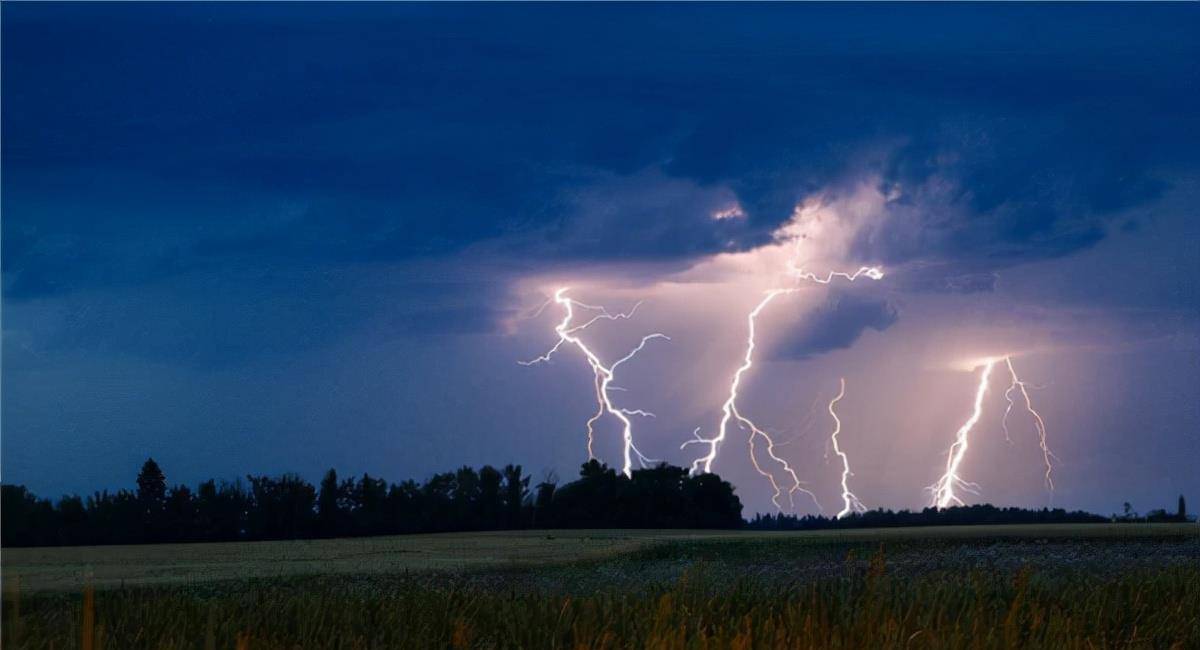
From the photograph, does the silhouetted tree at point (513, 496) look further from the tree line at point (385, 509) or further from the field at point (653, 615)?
the field at point (653, 615)

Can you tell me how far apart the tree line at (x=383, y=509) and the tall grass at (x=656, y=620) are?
15.5 m

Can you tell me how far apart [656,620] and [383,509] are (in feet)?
97.3

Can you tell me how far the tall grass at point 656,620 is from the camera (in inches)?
230

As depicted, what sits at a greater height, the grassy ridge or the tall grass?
the tall grass

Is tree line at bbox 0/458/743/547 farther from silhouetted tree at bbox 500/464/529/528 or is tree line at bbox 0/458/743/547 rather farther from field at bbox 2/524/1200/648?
field at bbox 2/524/1200/648

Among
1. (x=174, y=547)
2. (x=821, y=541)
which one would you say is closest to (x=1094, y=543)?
(x=821, y=541)

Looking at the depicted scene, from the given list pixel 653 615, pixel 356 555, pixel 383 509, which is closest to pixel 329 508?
pixel 383 509

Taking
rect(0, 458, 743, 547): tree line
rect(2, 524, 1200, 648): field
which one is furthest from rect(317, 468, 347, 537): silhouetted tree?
rect(2, 524, 1200, 648): field

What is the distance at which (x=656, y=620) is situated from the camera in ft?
18.7

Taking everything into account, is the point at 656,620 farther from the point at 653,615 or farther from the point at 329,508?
the point at 329,508

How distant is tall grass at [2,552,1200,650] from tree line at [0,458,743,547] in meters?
15.5

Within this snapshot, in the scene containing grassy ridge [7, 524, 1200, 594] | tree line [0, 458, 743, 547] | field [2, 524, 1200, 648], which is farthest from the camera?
tree line [0, 458, 743, 547]

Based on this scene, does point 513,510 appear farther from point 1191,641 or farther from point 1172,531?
point 1191,641

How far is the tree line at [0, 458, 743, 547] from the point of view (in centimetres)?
2727
